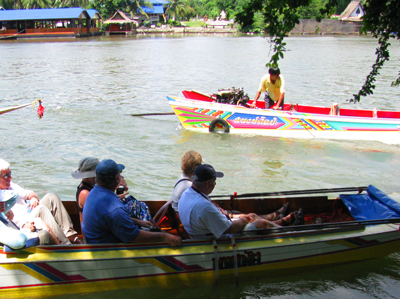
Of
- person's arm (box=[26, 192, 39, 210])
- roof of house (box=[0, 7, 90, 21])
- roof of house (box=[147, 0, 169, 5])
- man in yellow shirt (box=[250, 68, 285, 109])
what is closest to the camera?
person's arm (box=[26, 192, 39, 210])

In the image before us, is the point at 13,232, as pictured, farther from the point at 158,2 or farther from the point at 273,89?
the point at 158,2

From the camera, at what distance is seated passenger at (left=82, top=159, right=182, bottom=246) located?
3891mm

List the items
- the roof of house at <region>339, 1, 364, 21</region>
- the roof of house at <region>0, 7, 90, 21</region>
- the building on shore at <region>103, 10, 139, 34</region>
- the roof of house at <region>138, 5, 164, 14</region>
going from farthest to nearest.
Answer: the roof of house at <region>138, 5, 164, 14</region> → the building on shore at <region>103, 10, 139, 34</region> → the roof of house at <region>339, 1, 364, 21</region> → the roof of house at <region>0, 7, 90, 21</region>

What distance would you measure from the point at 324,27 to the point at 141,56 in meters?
40.4

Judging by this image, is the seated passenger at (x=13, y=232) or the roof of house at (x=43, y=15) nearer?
the seated passenger at (x=13, y=232)

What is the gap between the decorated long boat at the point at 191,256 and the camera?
4184 mm

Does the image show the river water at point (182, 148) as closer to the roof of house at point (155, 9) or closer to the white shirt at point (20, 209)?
the white shirt at point (20, 209)

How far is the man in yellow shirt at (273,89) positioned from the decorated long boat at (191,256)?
545cm

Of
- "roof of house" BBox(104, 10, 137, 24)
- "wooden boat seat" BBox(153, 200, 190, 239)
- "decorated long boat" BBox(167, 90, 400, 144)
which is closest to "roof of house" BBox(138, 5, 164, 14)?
"roof of house" BBox(104, 10, 137, 24)

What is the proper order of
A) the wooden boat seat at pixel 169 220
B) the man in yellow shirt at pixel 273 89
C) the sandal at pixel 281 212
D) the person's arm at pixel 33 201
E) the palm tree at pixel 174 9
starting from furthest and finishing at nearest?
the palm tree at pixel 174 9, the man in yellow shirt at pixel 273 89, the sandal at pixel 281 212, the wooden boat seat at pixel 169 220, the person's arm at pixel 33 201

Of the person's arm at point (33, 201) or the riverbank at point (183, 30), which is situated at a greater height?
the riverbank at point (183, 30)

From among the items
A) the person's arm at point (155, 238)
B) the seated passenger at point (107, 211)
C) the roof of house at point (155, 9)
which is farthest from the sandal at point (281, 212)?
the roof of house at point (155, 9)

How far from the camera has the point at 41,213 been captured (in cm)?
449

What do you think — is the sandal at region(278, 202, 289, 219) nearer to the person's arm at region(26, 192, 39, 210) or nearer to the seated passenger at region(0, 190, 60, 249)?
the seated passenger at region(0, 190, 60, 249)
